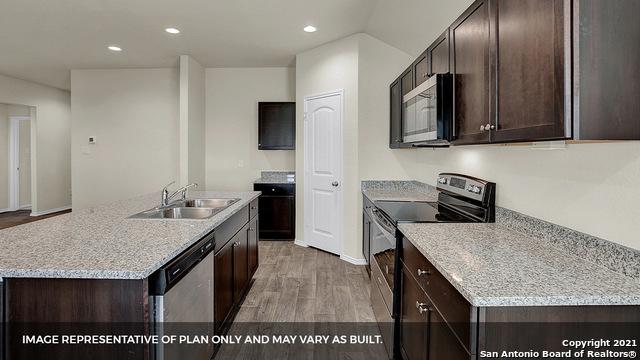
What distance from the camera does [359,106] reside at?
401 cm

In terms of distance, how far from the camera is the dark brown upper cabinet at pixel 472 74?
153 cm

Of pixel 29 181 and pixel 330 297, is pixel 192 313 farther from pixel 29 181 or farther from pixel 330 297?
pixel 29 181

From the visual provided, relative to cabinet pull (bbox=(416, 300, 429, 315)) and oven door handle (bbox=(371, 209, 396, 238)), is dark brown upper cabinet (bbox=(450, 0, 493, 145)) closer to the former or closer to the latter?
oven door handle (bbox=(371, 209, 396, 238))

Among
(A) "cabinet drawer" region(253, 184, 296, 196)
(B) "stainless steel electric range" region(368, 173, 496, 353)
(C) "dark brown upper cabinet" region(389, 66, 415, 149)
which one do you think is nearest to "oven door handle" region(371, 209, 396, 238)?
(B) "stainless steel electric range" region(368, 173, 496, 353)

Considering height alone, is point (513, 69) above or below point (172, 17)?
below

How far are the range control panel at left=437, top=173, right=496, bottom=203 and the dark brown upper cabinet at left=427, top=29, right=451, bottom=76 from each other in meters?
0.74

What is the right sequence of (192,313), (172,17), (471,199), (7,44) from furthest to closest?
(7,44) < (172,17) < (471,199) < (192,313)

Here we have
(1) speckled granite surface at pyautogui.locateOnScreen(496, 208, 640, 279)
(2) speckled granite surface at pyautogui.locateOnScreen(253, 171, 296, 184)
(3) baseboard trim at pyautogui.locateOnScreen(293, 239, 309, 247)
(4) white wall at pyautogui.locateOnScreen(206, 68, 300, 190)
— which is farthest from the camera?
(4) white wall at pyautogui.locateOnScreen(206, 68, 300, 190)

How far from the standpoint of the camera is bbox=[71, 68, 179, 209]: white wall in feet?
18.9

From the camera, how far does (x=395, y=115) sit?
359 cm

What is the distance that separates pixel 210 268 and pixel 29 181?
8352mm

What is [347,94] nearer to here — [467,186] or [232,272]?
[467,186]

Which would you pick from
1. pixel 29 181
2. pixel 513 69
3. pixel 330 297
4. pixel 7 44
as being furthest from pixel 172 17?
pixel 29 181

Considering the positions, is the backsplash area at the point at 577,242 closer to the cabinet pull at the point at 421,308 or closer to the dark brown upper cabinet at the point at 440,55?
the cabinet pull at the point at 421,308
